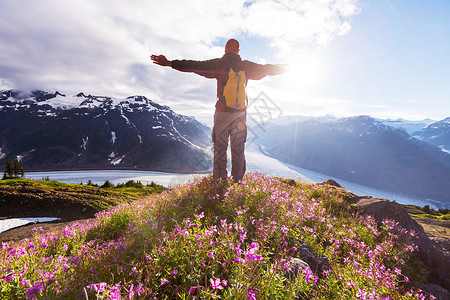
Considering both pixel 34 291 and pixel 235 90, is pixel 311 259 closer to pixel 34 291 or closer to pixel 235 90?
pixel 34 291

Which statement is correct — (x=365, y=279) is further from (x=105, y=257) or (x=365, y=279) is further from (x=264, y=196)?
Result: (x=105, y=257)

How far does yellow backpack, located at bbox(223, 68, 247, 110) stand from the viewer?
6156mm

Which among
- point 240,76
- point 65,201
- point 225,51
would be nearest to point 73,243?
point 240,76

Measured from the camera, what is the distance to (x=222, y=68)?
6.24m

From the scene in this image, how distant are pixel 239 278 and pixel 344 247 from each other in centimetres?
343

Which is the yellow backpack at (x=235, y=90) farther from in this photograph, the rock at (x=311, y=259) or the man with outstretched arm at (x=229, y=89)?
the rock at (x=311, y=259)

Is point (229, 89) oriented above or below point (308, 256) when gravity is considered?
above

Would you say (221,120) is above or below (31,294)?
above

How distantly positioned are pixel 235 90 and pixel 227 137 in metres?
1.54

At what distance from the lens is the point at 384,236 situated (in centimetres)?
548

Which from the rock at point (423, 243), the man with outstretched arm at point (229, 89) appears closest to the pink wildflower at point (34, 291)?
the man with outstretched arm at point (229, 89)

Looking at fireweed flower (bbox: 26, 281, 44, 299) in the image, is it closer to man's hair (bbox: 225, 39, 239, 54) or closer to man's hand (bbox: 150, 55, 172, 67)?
man's hand (bbox: 150, 55, 172, 67)

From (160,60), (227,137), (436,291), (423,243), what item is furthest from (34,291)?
(423,243)

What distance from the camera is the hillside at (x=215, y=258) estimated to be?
2.13m
